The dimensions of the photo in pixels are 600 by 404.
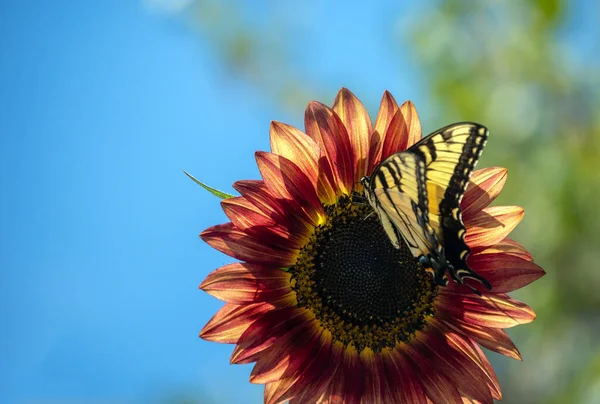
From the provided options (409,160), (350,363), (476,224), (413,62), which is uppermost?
(413,62)

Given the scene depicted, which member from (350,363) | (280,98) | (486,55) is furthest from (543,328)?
(350,363)

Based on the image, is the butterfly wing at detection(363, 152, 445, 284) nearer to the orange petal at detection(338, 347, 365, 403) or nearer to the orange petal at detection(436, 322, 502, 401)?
the orange petal at detection(436, 322, 502, 401)

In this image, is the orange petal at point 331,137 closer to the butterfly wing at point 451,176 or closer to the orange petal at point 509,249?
the butterfly wing at point 451,176

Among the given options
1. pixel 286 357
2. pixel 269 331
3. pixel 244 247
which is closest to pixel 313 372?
pixel 286 357

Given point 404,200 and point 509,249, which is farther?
point 509,249

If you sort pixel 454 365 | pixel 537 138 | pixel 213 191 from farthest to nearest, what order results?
pixel 537 138
pixel 454 365
pixel 213 191

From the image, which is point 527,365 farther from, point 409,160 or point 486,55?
point 409,160

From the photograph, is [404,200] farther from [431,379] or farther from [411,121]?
[431,379]
